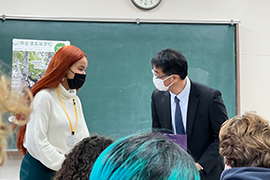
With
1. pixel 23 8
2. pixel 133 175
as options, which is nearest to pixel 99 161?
pixel 133 175

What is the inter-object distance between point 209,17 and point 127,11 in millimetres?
1013

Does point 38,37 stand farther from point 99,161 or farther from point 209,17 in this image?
point 99,161

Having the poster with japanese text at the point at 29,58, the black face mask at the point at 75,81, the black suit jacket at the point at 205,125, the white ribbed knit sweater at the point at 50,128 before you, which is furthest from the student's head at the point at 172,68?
the poster with japanese text at the point at 29,58

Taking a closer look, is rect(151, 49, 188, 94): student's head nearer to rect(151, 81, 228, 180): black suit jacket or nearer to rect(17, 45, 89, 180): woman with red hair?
rect(151, 81, 228, 180): black suit jacket

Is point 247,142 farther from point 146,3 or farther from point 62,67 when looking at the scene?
point 146,3

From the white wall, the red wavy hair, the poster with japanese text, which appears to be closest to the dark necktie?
the red wavy hair

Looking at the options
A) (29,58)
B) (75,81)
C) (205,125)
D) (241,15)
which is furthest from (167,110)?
(241,15)

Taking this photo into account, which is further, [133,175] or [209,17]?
[209,17]

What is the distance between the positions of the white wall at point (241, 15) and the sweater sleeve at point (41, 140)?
182 cm

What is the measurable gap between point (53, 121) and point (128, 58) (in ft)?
5.37

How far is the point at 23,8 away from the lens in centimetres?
303

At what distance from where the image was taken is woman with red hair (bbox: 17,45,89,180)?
60.9 inches

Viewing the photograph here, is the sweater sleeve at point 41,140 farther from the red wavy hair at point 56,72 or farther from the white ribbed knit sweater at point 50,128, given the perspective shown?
the red wavy hair at point 56,72

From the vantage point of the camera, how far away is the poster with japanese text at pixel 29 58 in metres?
Result: 2.93
